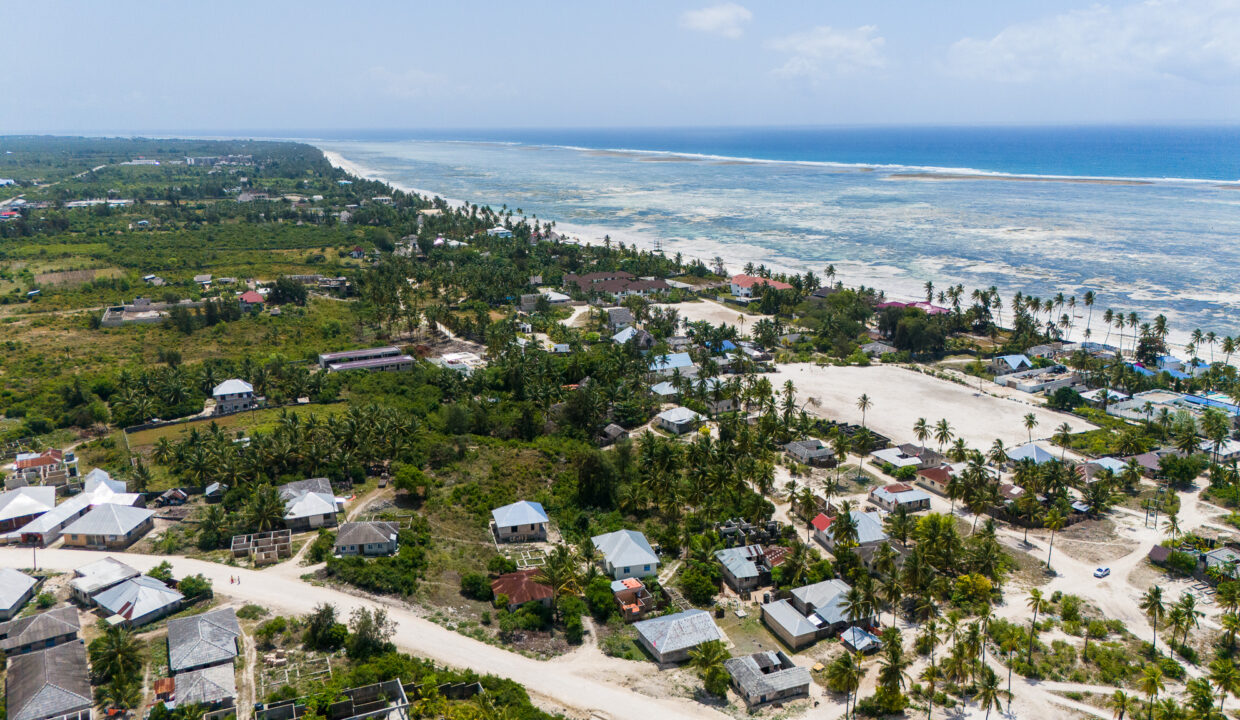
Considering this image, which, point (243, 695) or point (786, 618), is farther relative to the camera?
point (786, 618)

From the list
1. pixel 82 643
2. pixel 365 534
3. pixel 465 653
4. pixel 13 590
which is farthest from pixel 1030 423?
pixel 13 590

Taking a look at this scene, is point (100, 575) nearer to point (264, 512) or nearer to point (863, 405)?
point (264, 512)

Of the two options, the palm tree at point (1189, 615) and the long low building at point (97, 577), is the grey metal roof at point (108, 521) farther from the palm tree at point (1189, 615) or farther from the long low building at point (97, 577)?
the palm tree at point (1189, 615)

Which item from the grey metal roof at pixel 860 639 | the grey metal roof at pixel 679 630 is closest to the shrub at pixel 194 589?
the grey metal roof at pixel 679 630

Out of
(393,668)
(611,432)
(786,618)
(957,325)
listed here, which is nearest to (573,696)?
(393,668)

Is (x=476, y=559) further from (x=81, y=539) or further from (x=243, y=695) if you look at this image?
(x=81, y=539)

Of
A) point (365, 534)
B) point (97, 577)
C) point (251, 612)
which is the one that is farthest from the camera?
point (365, 534)
